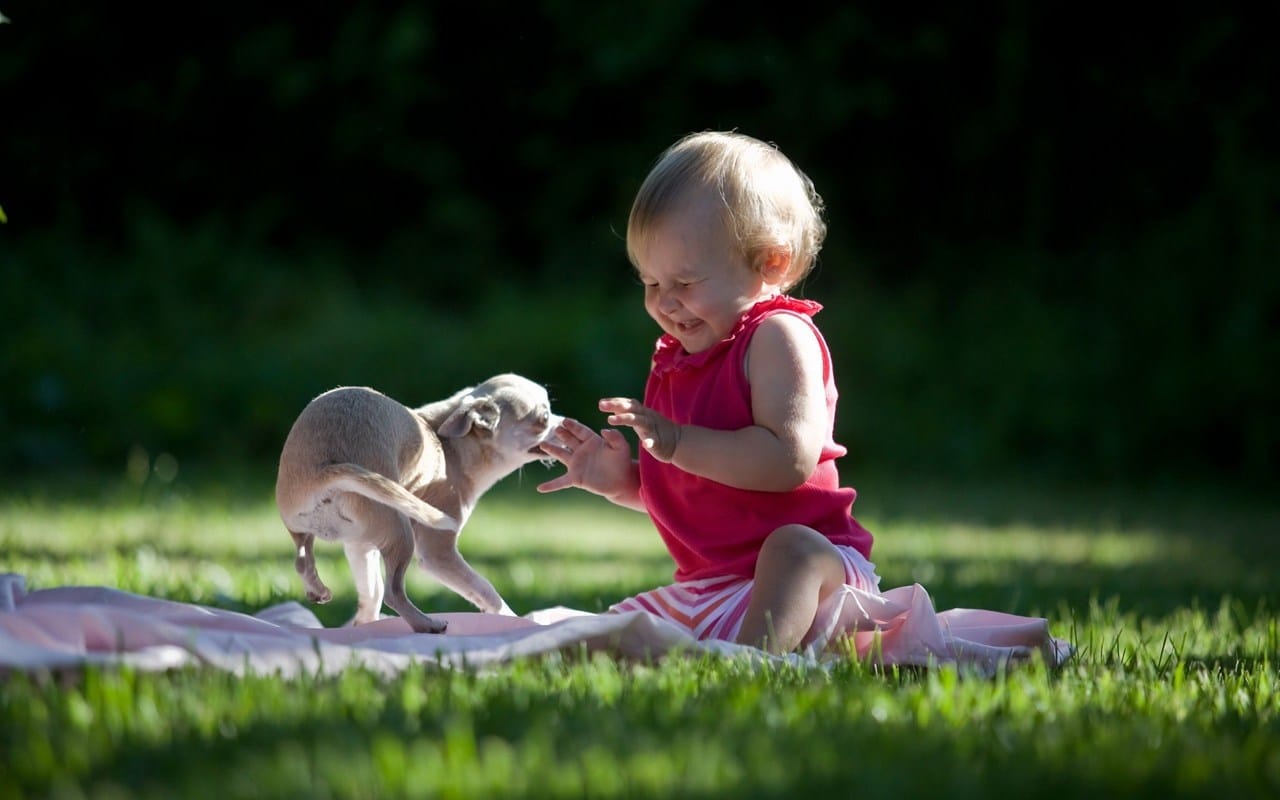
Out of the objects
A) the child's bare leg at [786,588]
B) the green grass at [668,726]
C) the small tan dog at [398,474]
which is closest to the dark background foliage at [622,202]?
the green grass at [668,726]

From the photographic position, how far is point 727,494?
11.6 feet

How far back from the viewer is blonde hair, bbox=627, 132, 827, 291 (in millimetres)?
3559

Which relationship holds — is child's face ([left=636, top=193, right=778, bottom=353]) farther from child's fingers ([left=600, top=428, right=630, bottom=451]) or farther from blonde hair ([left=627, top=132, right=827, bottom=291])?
child's fingers ([left=600, top=428, right=630, bottom=451])

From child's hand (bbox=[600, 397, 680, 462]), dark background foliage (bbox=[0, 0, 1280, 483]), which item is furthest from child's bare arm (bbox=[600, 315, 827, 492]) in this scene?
dark background foliage (bbox=[0, 0, 1280, 483])

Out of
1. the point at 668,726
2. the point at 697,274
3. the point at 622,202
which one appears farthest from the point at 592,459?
the point at 622,202

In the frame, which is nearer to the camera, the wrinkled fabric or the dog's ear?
the wrinkled fabric

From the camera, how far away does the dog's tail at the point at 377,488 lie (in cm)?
315

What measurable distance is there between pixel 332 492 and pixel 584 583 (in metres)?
1.83

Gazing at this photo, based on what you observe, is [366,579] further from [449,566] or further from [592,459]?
[592,459]

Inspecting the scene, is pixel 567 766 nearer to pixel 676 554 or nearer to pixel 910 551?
pixel 676 554

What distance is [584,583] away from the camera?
→ 16.3 feet

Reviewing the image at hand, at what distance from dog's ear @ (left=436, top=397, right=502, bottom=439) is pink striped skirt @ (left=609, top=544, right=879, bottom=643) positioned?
1.86ft

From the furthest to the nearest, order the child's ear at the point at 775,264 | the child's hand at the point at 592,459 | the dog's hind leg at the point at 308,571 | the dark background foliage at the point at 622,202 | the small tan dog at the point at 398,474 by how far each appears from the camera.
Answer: the dark background foliage at the point at 622,202, the child's hand at the point at 592,459, the child's ear at the point at 775,264, the dog's hind leg at the point at 308,571, the small tan dog at the point at 398,474

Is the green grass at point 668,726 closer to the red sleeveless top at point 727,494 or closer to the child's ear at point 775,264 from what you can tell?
the red sleeveless top at point 727,494
